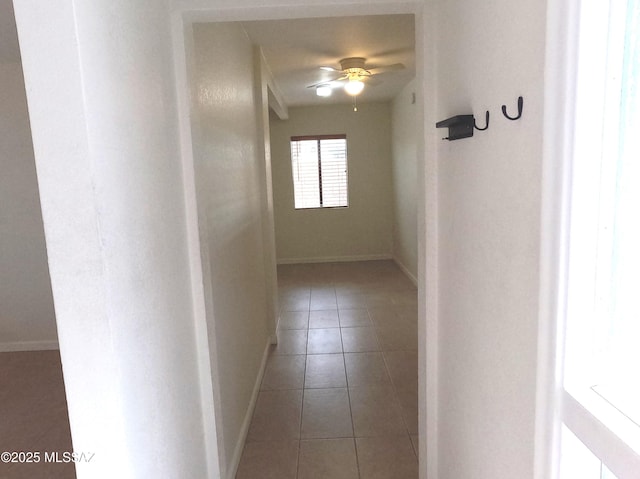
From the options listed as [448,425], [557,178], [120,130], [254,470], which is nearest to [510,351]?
[557,178]

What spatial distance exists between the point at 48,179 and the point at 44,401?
94.4 inches

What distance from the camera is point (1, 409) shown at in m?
2.54

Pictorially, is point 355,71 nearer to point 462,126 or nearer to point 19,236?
point 462,126

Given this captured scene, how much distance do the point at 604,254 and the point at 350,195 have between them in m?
5.82

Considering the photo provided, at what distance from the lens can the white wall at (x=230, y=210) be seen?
1.69 metres

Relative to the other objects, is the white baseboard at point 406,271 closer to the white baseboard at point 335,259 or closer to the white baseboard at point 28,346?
the white baseboard at point 335,259

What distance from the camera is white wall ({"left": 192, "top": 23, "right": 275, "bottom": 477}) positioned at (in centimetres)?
169

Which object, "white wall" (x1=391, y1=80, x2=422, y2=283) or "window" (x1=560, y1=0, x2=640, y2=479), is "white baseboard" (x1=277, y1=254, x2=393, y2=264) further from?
"window" (x1=560, y1=0, x2=640, y2=479)

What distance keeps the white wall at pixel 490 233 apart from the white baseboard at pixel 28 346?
127 inches

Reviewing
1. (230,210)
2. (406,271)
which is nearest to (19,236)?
(230,210)

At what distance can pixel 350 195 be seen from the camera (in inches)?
258

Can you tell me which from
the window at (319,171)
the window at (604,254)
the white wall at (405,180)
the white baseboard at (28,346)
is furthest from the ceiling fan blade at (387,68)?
the white baseboard at (28,346)

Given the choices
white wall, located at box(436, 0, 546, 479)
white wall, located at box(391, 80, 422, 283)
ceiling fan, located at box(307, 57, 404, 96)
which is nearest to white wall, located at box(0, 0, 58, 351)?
ceiling fan, located at box(307, 57, 404, 96)

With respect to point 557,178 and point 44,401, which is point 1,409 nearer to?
point 44,401
